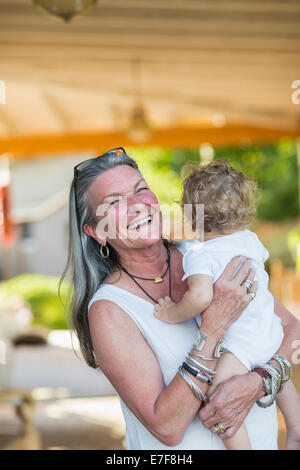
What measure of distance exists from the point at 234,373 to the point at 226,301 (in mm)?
180

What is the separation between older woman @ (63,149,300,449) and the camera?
1434mm

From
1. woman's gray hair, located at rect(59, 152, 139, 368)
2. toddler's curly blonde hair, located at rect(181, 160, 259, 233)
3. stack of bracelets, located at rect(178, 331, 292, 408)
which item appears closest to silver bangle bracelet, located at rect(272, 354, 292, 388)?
stack of bracelets, located at rect(178, 331, 292, 408)

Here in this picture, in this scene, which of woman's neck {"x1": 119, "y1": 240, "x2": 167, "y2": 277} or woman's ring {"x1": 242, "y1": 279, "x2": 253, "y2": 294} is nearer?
woman's ring {"x1": 242, "y1": 279, "x2": 253, "y2": 294}

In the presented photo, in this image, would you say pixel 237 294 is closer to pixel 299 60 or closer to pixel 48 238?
pixel 299 60

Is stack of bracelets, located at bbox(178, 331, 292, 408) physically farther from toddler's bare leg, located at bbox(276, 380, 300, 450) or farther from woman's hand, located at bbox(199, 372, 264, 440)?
toddler's bare leg, located at bbox(276, 380, 300, 450)

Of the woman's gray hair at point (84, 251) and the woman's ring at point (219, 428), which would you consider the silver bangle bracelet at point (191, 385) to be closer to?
the woman's ring at point (219, 428)

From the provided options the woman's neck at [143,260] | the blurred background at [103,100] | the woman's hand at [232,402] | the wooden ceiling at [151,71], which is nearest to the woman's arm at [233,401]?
the woman's hand at [232,402]

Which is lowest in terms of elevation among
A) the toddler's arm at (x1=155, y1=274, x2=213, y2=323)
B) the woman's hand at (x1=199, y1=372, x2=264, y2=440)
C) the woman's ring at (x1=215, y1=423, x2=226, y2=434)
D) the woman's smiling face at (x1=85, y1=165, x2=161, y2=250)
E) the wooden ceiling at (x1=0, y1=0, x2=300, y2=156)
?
the woman's ring at (x1=215, y1=423, x2=226, y2=434)

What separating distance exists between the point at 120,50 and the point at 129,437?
3.53m

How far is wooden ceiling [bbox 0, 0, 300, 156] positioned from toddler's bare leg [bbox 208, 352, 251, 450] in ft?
9.11

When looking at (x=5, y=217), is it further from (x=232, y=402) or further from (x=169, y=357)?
(x=232, y=402)

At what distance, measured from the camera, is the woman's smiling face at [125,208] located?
154 centimetres
